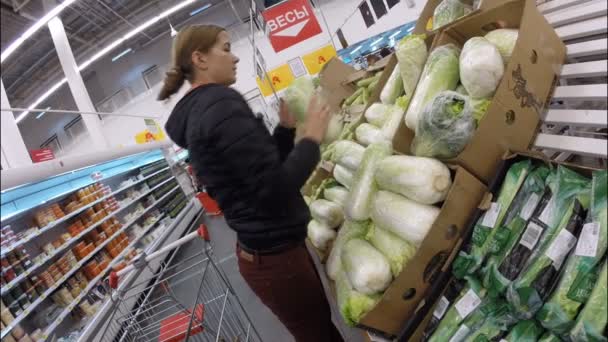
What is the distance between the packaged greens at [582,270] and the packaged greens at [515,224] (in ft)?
0.56

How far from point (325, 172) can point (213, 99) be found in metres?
1.65

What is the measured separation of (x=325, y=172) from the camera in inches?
112

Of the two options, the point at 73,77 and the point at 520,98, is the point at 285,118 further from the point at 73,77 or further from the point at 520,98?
the point at 73,77

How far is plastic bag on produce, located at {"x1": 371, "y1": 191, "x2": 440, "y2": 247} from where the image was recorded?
1363 mm

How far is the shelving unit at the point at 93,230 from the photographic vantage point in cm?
412

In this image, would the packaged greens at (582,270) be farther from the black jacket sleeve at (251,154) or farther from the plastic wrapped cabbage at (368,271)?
the black jacket sleeve at (251,154)

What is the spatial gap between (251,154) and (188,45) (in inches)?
22.8

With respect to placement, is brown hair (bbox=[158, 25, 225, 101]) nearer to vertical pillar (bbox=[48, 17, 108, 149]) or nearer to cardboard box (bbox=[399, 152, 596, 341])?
cardboard box (bbox=[399, 152, 596, 341])

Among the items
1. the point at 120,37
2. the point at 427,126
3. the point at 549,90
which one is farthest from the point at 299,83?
the point at 120,37

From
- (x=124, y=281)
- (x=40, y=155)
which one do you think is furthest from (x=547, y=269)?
(x=40, y=155)

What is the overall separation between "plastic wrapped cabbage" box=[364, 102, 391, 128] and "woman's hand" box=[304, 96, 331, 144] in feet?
2.67

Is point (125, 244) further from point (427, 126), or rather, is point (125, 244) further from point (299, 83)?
point (427, 126)

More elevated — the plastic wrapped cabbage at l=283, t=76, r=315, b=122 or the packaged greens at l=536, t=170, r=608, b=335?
the plastic wrapped cabbage at l=283, t=76, r=315, b=122

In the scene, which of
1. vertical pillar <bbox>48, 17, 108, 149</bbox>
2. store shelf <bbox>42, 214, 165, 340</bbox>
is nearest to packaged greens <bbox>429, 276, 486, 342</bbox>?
store shelf <bbox>42, 214, 165, 340</bbox>
